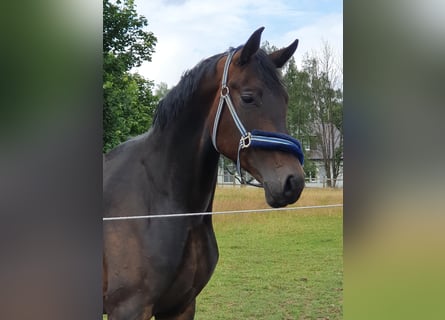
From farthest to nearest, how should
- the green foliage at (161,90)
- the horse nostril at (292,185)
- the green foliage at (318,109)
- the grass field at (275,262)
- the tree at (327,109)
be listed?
the tree at (327,109)
the green foliage at (318,109)
the grass field at (275,262)
the green foliage at (161,90)
the horse nostril at (292,185)

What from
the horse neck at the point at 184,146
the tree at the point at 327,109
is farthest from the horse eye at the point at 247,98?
the tree at the point at 327,109

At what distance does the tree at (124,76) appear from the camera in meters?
2.20

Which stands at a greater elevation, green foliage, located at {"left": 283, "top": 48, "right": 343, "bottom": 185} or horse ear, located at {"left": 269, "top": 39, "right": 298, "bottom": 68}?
horse ear, located at {"left": 269, "top": 39, "right": 298, "bottom": 68}

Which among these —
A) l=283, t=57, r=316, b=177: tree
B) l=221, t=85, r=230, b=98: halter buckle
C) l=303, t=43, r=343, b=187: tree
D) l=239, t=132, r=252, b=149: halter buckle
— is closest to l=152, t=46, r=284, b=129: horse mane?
l=221, t=85, r=230, b=98: halter buckle

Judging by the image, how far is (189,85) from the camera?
87.8 inches

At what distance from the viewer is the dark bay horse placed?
216 centimetres

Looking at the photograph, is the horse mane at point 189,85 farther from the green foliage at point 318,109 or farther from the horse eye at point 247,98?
the green foliage at point 318,109

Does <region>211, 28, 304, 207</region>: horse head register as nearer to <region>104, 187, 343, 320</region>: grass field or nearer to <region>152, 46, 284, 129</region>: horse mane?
<region>152, 46, 284, 129</region>: horse mane

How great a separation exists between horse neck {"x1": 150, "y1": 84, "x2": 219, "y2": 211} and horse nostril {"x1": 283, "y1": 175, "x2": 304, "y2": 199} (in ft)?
1.19
